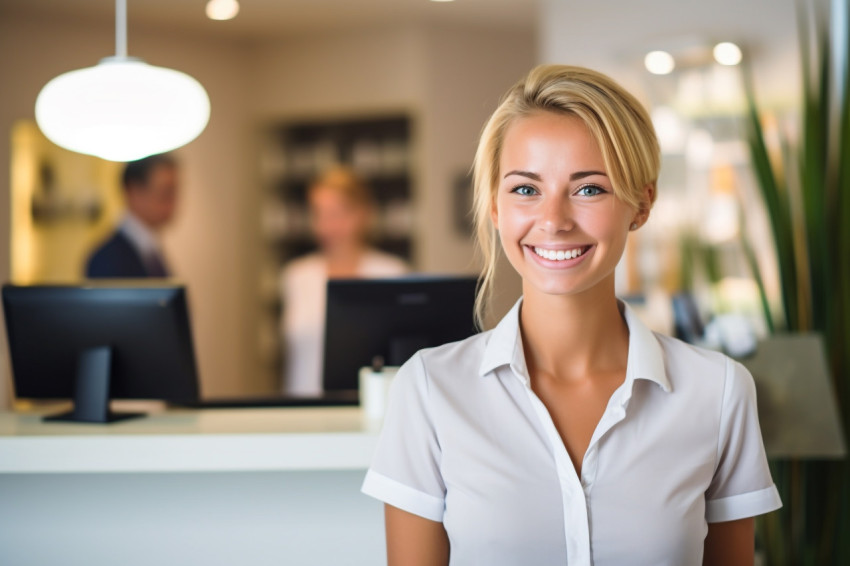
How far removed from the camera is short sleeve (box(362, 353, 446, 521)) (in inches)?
55.6

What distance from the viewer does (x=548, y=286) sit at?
139 centimetres

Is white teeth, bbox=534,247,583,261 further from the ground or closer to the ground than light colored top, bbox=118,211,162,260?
closer to the ground

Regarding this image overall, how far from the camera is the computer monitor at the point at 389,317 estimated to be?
2.63m

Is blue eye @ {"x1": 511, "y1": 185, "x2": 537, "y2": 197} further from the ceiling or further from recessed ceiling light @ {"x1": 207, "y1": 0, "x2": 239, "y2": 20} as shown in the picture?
the ceiling

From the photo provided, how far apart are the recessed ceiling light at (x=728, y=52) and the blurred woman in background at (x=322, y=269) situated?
2.15 metres

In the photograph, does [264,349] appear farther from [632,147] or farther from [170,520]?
[632,147]

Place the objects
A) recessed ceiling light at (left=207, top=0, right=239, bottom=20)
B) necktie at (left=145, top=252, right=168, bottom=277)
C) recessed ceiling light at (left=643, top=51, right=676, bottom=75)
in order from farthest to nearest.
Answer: recessed ceiling light at (left=643, top=51, right=676, bottom=75)
necktie at (left=145, top=252, right=168, bottom=277)
recessed ceiling light at (left=207, top=0, right=239, bottom=20)

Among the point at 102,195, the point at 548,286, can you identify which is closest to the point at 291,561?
the point at 548,286

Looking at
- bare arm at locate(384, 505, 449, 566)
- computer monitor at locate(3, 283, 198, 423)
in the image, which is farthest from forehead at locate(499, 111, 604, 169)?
computer monitor at locate(3, 283, 198, 423)

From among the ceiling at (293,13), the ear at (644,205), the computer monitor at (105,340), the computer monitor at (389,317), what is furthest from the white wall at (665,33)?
the ear at (644,205)

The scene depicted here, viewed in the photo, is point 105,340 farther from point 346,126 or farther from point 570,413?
point 346,126

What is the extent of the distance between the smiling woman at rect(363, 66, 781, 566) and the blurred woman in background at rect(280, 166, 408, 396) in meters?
3.79

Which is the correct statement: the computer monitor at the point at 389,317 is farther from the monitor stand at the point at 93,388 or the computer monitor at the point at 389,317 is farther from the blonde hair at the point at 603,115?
the blonde hair at the point at 603,115

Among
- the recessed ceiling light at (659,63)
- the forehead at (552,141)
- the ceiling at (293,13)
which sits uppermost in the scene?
the ceiling at (293,13)
